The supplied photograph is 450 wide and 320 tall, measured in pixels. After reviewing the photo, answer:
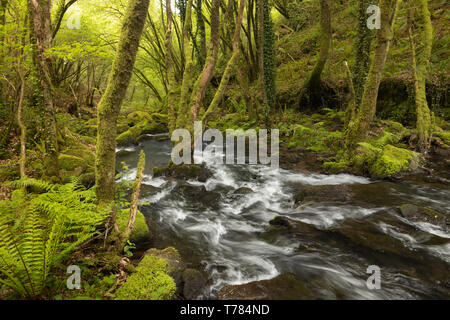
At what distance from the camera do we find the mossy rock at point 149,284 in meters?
2.72

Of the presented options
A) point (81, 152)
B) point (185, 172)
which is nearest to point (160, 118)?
point (81, 152)

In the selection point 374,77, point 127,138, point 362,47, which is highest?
point 362,47

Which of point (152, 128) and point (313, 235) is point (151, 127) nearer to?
point (152, 128)

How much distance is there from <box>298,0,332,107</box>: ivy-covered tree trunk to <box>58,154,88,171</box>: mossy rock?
11.7 meters

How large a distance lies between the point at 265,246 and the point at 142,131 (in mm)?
13656

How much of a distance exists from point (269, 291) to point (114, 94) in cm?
353

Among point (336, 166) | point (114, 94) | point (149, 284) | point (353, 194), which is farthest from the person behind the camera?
point (336, 166)

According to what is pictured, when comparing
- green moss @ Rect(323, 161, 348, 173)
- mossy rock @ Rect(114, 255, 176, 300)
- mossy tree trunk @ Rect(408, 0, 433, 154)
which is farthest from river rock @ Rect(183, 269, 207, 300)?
mossy tree trunk @ Rect(408, 0, 433, 154)

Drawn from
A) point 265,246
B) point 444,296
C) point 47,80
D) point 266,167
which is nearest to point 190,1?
point 47,80

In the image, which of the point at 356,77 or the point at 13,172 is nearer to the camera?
the point at 13,172

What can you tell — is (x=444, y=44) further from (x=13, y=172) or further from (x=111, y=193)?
(x=13, y=172)

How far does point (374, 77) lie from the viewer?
23.5 ft

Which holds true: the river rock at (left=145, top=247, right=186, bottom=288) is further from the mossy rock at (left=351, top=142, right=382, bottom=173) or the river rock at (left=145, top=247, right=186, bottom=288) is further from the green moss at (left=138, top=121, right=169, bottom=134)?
the green moss at (left=138, top=121, right=169, bottom=134)

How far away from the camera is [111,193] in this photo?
3.50 meters
